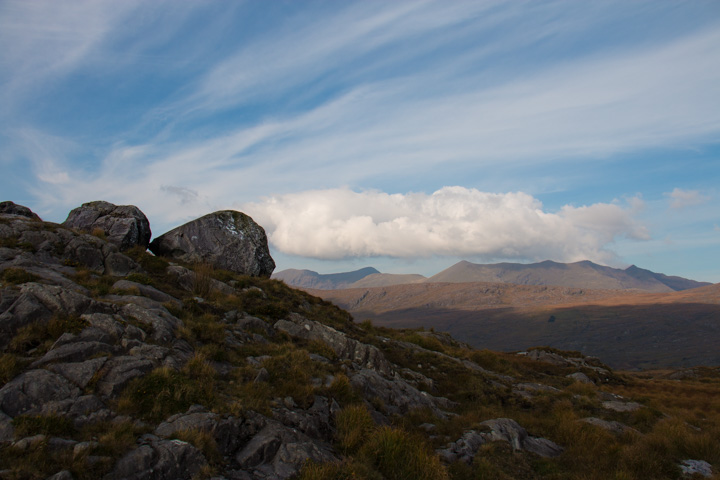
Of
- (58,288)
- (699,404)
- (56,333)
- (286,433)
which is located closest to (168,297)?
(58,288)

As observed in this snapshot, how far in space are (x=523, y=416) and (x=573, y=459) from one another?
477cm

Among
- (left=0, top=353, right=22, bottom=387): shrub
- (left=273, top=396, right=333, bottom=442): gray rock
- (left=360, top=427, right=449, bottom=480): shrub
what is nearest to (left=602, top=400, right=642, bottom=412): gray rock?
(left=360, top=427, right=449, bottom=480): shrub

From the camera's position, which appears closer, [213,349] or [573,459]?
[573,459]

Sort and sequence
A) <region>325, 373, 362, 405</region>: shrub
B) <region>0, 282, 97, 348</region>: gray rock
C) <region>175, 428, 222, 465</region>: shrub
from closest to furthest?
<region>175, 428, 222, 465</region>: shrub
<region>0, 282, 97, 348</region>: gray rock
<region>325, 373, 362, 405</region>: shrub

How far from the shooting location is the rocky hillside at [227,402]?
8.77m

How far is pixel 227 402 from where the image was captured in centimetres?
1076

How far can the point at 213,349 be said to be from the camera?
45.8ft

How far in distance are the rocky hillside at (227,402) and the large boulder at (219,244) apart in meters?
5.26

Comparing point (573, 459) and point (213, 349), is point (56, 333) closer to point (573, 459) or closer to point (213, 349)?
point (213, 349)

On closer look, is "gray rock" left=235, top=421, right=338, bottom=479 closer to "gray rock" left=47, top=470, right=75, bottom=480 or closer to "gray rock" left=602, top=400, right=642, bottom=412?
"gray rock" left=47, top=470, right=75, bottom=480

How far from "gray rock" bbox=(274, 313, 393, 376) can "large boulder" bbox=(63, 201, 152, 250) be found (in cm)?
1420

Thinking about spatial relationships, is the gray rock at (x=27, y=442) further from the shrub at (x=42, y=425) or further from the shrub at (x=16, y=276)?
the shrub at (x=16, y=276)

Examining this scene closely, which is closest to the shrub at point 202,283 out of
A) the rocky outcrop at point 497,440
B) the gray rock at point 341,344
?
the gray rock at point 341,344

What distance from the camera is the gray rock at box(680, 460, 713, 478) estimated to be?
39.8 feet
